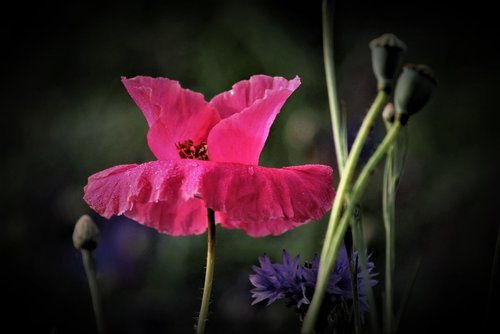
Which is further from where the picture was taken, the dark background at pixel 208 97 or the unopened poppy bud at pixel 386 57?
the dark background at pixel 208 97

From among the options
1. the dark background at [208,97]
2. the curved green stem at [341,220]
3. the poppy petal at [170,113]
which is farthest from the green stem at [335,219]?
the dark background at [208,97]

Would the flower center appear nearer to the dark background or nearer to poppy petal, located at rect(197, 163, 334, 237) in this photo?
poppy petal, located at rect(197, 163, 334, 237)

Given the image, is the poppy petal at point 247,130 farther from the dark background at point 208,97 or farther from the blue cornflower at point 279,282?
the dark background at point 208,97

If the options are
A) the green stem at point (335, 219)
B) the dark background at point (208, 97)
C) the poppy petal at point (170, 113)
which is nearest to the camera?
the green stem at point (335, 219)

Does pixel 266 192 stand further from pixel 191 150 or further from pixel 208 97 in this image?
pixel 208 97

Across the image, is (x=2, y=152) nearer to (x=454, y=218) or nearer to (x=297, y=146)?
(x=297, y=146)

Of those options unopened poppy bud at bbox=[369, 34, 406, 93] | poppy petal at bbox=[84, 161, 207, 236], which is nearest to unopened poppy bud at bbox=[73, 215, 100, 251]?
poppy petal at bbox=[84, 161, 207, 236]

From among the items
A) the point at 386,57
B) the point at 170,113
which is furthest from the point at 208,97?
the point at 386,57

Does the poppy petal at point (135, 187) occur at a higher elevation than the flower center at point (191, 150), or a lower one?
lower
